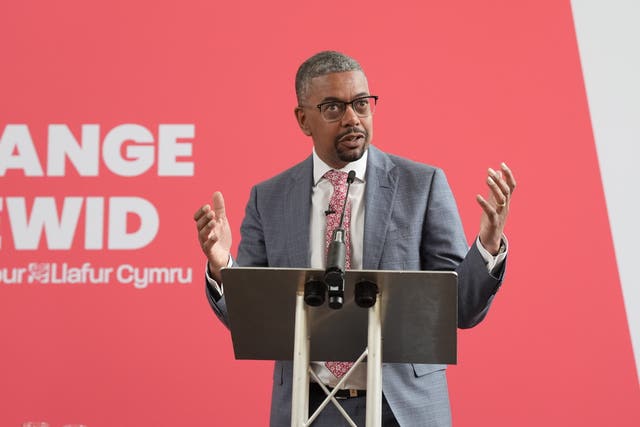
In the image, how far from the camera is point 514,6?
393 cm

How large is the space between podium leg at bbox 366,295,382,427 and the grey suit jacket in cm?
48

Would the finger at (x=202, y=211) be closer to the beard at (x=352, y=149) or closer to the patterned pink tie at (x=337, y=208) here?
the patterned pink tie at (x=337, y=208)

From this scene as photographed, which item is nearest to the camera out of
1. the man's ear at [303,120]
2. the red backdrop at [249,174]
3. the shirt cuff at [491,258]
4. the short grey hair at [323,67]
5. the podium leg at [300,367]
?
the podium leg at [300,367]

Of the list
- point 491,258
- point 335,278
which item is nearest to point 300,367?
point 335,278

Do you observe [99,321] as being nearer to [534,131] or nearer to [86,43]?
[86,43]

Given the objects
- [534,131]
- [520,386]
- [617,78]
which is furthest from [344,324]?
[617,78]

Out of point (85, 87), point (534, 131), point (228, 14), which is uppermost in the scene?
point (228, 14)

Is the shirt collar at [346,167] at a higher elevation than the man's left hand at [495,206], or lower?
higher

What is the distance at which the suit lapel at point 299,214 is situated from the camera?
287cm

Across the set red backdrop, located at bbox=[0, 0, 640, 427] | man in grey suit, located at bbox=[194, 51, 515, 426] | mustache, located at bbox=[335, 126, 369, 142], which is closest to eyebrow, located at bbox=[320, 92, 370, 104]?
man in grey suit, located at bbox=[194, 51, 515, 426]

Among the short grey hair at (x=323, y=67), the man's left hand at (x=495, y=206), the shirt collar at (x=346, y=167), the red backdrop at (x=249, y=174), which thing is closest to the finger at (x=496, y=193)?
the man's left hand at (x=495, y=206)

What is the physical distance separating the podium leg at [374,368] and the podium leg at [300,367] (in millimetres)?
155

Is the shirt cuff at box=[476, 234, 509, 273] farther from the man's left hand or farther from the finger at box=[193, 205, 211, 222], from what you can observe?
the finger at box=[193, 205, 211, 222]

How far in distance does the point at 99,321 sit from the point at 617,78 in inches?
92.0
